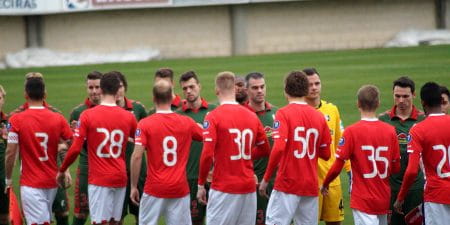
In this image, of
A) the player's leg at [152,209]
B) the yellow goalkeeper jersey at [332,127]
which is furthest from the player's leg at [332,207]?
the player's leg at [152,209]

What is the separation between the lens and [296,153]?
1023 cm

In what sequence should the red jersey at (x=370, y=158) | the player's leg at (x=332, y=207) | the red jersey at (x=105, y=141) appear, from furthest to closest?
the player's leg at (x=332, y=207), the red jersey at (x=105, y=141), the red jersey at (x=370, y=158)

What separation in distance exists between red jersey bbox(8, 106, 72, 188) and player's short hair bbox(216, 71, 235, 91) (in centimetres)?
195

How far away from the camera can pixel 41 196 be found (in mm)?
11102

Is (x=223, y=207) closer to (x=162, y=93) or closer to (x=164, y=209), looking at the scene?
(x=164, y=209)

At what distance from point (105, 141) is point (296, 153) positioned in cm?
209

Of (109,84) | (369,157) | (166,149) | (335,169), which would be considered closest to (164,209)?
(166,149)

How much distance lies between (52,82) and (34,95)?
16760mm

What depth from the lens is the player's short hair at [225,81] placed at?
10227 mm

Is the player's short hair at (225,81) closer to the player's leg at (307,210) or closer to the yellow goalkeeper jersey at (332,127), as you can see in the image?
the player's leg at (307,210)

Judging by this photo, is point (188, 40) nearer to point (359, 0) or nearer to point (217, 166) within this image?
point (359, 0)

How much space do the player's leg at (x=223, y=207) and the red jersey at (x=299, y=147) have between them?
0.47 m

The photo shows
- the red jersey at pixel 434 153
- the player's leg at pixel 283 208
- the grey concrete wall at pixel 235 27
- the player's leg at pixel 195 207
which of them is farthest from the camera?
the grey concrete wall at pixel 235 27

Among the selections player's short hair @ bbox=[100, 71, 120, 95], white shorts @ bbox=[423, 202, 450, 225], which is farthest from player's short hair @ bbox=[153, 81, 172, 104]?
white shorts @ bbox=[423, 202, 450, 225]
